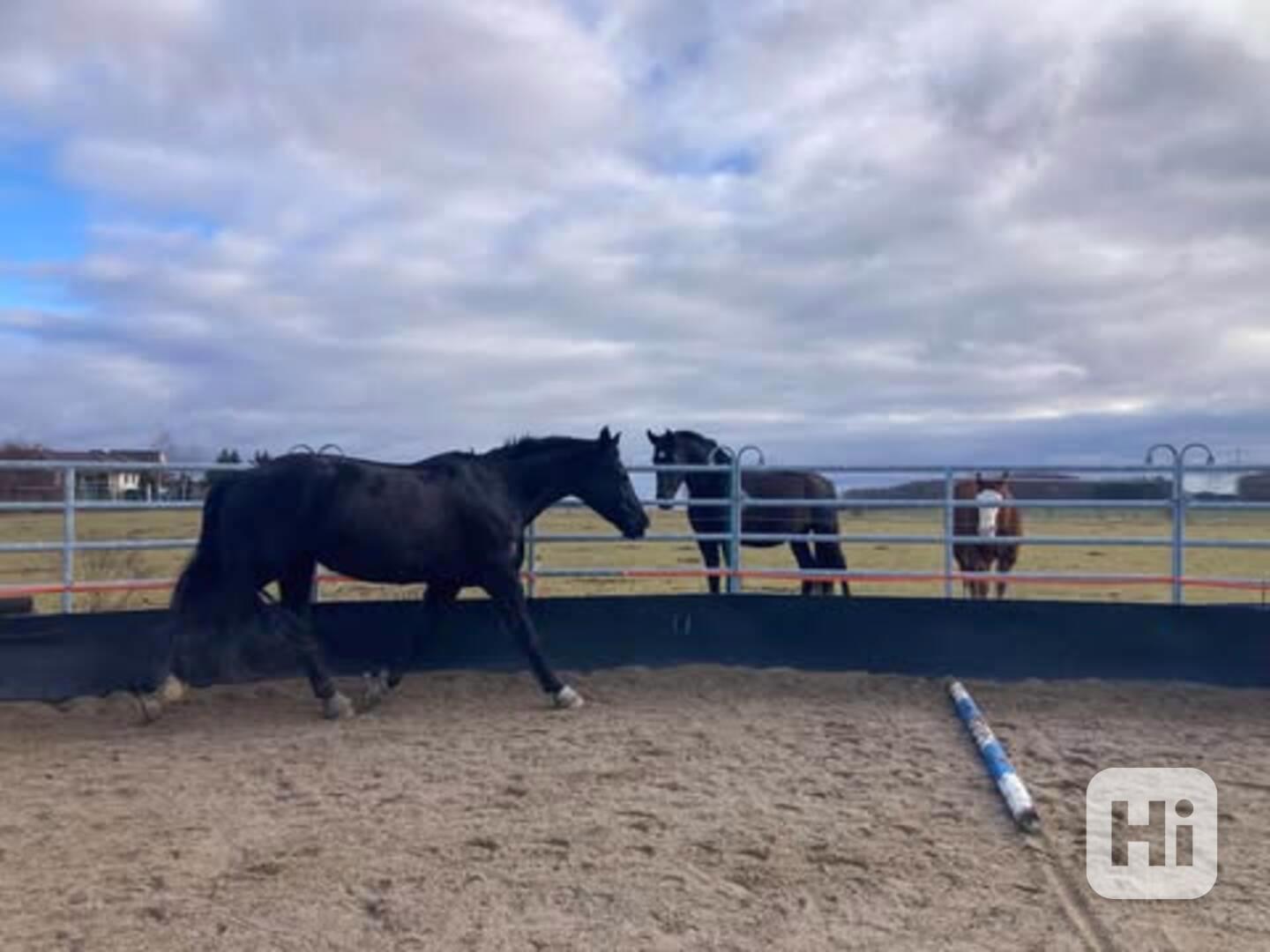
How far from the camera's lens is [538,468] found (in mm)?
7254

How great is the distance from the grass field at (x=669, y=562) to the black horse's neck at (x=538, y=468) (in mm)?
693

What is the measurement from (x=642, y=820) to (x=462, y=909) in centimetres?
104

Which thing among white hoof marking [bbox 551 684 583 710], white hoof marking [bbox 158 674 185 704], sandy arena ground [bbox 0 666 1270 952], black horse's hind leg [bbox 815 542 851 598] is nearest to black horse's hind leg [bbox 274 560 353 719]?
sandy arena ground [bbox 0 666 1270 952]

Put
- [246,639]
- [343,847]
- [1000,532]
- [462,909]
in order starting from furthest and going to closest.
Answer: [1000,532]
[246,639]
[343,847]
[462,909]

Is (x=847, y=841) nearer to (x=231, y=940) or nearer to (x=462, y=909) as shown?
(x=462, y=909)

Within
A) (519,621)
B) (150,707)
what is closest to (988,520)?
(519,621)

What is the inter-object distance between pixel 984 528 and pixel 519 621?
5205 mm

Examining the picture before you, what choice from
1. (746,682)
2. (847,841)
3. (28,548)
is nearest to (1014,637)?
(746,682)

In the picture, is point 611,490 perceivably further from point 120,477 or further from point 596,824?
point 120,477

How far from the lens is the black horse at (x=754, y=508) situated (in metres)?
9.77

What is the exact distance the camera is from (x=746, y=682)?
714 cm

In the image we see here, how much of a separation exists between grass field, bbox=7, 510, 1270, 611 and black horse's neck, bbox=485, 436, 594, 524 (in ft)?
2.28

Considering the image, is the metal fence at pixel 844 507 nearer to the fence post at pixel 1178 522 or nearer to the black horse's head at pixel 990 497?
the fence post at pixel 1178 522

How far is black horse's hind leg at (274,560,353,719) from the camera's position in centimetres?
617
